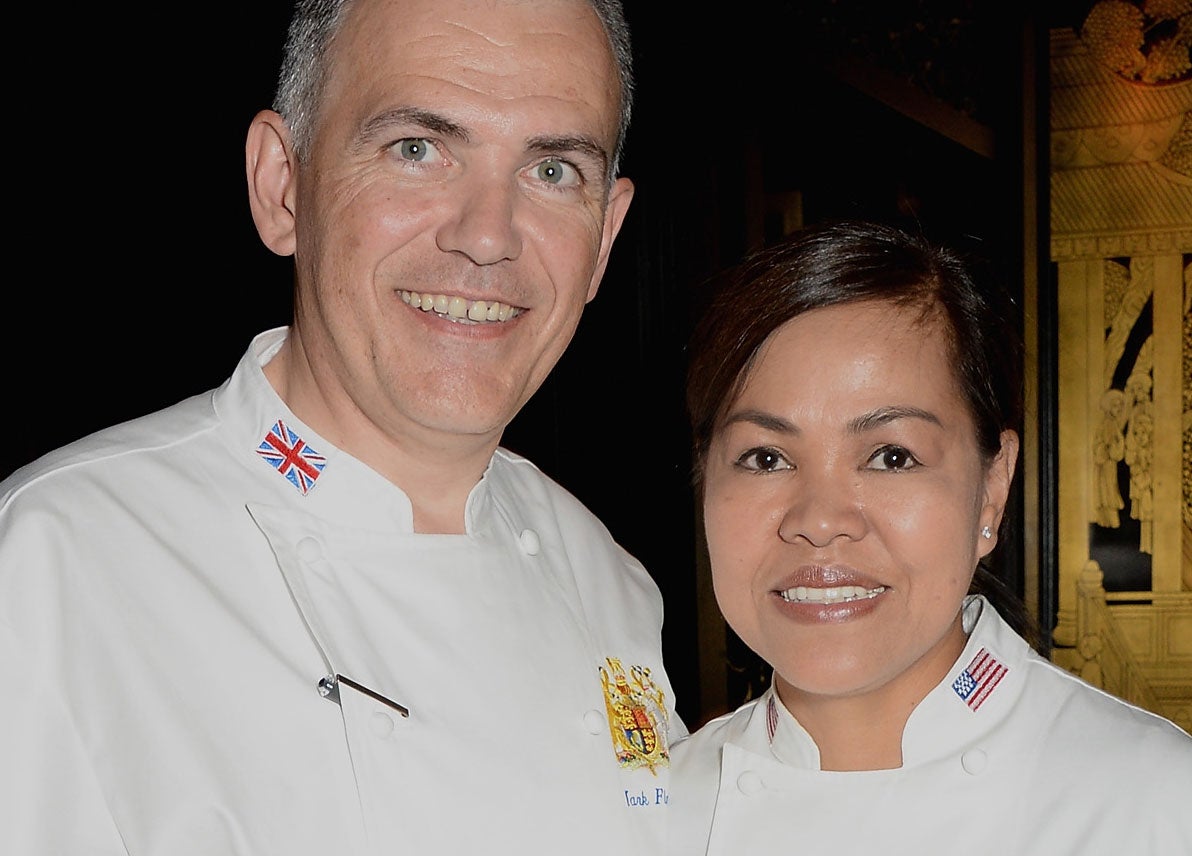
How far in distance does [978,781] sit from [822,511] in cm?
39

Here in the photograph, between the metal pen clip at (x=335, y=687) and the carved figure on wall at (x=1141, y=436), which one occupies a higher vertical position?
the carved figure on wall at (x=1141, y=436)

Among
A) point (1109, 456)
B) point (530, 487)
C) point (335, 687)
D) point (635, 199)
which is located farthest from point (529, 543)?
point (1109, 456)

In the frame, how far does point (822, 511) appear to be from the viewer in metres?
1.69

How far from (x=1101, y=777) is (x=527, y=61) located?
1115 mm

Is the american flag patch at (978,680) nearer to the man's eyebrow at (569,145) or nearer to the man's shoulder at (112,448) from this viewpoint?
the man's eyebrow at (569,145)

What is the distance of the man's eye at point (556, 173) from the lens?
168 cm

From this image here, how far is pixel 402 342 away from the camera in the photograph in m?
1.63

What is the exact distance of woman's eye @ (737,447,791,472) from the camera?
178 cm

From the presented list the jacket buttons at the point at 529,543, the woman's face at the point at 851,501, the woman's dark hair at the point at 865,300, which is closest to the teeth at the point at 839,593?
the woman's face at the point at 851,501

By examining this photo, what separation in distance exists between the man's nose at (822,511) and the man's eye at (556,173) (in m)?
0.48

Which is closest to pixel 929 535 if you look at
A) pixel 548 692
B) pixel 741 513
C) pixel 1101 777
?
pixel 741 513

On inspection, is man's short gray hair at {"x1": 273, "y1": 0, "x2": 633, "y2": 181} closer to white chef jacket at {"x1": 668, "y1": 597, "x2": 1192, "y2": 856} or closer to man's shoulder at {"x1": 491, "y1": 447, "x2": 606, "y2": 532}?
man's shoulder at {"x1": 491, "y1": 447, "x2": 606, "y2": 532}

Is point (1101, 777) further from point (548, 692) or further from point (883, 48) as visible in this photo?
point (883, 48)

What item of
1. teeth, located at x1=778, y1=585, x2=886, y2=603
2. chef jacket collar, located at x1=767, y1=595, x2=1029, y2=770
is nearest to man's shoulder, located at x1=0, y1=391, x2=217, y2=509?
teeth, located at x1=778, y1=585, x2=886, y2=603
